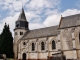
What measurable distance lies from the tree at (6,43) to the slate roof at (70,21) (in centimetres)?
1768

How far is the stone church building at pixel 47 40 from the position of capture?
3050cm

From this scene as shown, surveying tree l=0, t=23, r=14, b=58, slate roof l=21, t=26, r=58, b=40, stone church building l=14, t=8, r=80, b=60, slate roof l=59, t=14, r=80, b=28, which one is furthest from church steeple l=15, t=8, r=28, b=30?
slate roof l=59, t=14, r=80, b=28

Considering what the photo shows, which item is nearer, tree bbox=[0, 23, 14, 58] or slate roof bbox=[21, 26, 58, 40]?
slate roof bbox=[21, 26, 58, 40]

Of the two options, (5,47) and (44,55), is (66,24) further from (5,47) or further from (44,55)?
(5,47)

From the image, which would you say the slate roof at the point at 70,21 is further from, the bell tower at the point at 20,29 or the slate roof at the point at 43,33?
the bell tower at the point at 20,29

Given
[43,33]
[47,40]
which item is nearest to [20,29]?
[43,33]

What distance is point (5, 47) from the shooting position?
134 ft

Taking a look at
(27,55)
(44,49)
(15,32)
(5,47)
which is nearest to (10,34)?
(15,32)

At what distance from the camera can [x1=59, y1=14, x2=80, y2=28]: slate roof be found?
31872mm

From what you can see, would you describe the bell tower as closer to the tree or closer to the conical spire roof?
the conical spire roof

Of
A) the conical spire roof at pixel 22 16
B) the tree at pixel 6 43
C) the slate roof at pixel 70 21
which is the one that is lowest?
the tree at pixel 6 43

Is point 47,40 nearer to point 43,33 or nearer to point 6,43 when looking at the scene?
point 43,33

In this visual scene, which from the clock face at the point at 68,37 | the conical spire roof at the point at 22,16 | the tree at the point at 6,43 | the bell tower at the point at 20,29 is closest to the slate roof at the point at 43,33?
the bell tower at the point at 20,29

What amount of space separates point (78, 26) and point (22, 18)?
21087 millimetres
